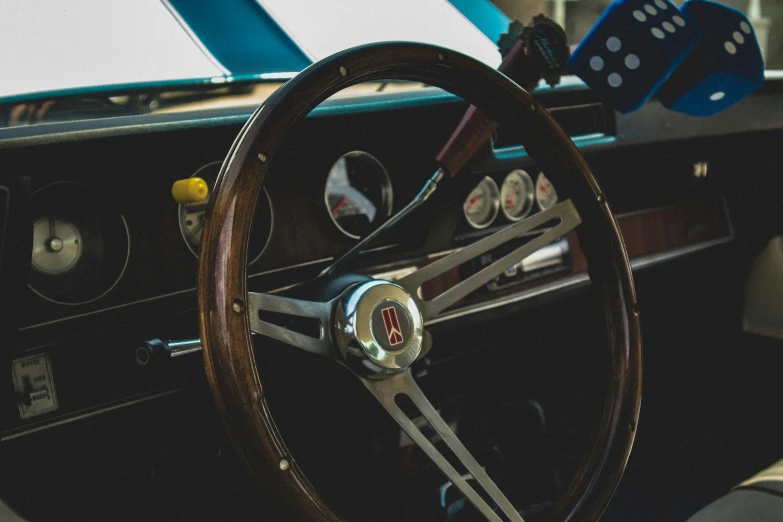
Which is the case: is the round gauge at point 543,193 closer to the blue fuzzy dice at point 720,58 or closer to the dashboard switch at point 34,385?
the blue fuzzy dice at point 720,58

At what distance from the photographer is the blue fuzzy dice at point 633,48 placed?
3.76ft

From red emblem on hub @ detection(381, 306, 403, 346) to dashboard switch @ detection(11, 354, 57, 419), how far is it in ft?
1.52

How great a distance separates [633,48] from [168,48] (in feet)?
2.58

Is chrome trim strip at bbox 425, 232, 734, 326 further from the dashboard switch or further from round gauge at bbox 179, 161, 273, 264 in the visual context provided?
the dashboard switch

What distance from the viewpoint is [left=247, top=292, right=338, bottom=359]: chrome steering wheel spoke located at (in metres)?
0.76

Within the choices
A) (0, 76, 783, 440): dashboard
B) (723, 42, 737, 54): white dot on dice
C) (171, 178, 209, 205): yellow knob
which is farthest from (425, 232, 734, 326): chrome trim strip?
(723, 42, 737, 54): white dot on dice

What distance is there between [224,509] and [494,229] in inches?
27.6

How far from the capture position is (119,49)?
124 centimetres

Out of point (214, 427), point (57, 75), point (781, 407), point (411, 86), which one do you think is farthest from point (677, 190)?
point (57, 75)

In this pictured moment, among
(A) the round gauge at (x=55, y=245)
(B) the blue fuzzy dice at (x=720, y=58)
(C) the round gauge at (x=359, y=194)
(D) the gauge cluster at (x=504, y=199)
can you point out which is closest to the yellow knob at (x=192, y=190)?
(A) the round gauge at (x=55, y=245)

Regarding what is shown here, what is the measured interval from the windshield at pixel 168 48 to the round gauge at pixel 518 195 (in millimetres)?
267

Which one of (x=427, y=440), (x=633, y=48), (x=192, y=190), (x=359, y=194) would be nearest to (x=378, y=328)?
(x=427, y=440)

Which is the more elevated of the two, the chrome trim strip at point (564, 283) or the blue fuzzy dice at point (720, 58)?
the blue fuzzy dice at point (720, 58)

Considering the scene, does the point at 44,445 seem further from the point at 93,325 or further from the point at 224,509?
the point at 224,509
